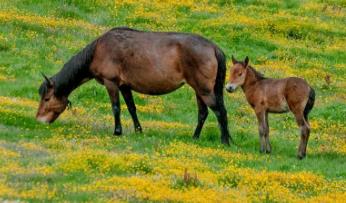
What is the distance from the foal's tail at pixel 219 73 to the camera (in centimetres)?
2127

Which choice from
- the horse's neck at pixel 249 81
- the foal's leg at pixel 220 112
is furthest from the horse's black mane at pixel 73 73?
the horse's neck at pixel 249 81

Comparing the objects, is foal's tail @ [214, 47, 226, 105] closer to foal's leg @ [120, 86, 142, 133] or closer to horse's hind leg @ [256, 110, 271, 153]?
horse's hind leg @ [256, 110, 271, 153]

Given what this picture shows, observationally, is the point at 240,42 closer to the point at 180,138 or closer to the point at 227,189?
the point at 180,138

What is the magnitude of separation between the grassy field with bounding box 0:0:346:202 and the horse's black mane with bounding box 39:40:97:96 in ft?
3.12

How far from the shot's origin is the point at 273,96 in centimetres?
2072

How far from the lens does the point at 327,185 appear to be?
56.3 feet

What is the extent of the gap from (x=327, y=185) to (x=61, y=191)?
20.2 feet

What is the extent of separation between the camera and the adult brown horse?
21.2 metres

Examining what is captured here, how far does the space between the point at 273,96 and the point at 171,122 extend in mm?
4966

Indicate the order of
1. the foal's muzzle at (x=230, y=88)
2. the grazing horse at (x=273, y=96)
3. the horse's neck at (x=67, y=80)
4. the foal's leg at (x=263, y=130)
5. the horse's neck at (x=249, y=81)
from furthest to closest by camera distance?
the horse's neck at (x=67, y=80)
the horse's neck at (x=249, y=81)
the foal's muzzle at (x=230, y=88)
the foal's leg at (x=263, y=130)
the grazing horse at (x=273, y=96)

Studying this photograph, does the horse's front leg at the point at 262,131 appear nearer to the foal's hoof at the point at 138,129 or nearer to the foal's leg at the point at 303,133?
the foal's leg at the point at 303,133

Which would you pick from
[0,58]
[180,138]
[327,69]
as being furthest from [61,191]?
[327,69]

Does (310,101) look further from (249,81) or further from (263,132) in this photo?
(249,81)

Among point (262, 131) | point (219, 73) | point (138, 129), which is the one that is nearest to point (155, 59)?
point (219, 73)
